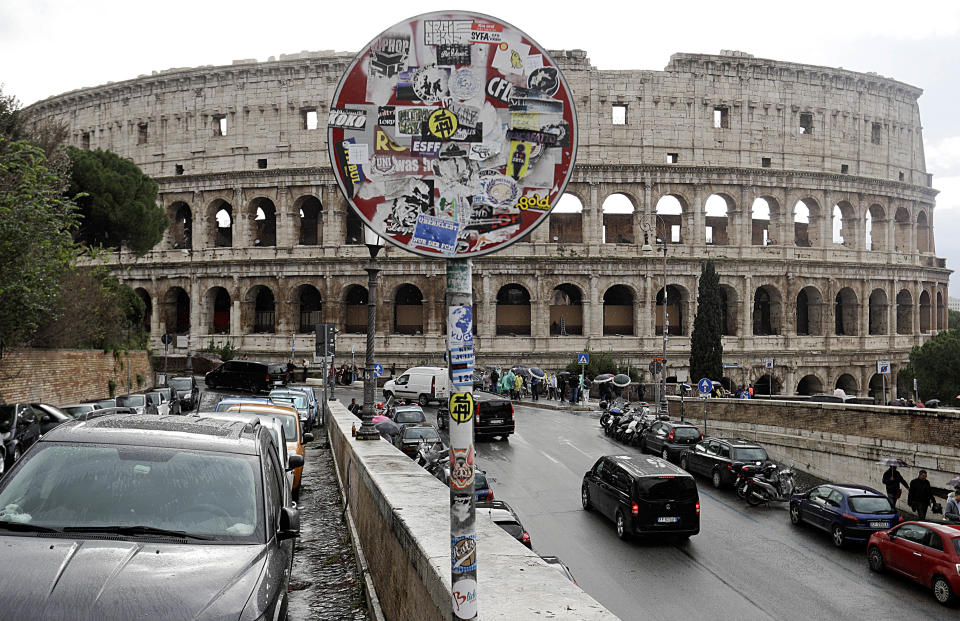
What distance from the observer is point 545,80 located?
3.33 meters

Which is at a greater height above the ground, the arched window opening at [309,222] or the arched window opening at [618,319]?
the arched window opening at [309,222]

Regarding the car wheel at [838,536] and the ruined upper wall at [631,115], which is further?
the ruined upper wall at [631,115]

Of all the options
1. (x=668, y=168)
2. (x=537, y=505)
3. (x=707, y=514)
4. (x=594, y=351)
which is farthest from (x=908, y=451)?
(x=668, y=168)

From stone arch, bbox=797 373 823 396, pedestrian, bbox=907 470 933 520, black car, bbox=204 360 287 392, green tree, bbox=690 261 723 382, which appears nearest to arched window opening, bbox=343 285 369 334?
black car, bbox=204 360 287 392

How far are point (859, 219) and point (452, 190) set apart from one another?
168 ft

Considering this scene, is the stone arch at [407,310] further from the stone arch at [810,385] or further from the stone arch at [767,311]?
the stone arch at [810,385]

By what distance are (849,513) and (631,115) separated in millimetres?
34647

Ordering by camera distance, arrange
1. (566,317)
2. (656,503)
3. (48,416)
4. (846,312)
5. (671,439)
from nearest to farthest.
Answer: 1. (656,503)
2. (48,416)
3. (671,439)
4. (566,317)
5. (846,312)

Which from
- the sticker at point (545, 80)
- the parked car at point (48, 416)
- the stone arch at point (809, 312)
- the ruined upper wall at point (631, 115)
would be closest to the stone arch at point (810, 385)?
the stone arch at point (809, 312)

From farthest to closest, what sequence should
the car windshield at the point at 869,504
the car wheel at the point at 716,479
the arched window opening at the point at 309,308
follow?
the arched window opening at the point at 309,308 → the car wheel at the point at 716,479 → the car windshield at the point at 869,504

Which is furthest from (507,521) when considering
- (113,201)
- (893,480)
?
(113,201)

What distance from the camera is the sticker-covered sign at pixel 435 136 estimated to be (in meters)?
3.24

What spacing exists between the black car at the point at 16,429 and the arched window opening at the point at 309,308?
106ft

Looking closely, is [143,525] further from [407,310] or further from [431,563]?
[407,310]
